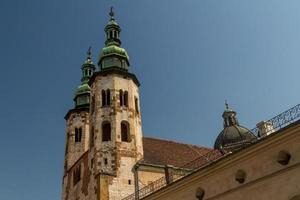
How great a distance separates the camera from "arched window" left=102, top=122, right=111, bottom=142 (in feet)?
107

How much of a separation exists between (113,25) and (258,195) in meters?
28.3

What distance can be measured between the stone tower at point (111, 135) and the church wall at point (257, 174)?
1164cm

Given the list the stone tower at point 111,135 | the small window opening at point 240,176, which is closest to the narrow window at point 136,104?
the stone tower at point 111,135

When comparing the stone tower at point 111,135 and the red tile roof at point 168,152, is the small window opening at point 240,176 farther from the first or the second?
the red tile roof at point 168,152

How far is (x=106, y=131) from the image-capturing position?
3331cm

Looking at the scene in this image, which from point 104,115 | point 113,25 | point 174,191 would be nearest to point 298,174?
point 174,191

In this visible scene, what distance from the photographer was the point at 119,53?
37.2 m

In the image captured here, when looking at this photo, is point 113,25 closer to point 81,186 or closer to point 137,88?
point 137,88

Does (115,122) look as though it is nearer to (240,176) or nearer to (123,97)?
(123,97)

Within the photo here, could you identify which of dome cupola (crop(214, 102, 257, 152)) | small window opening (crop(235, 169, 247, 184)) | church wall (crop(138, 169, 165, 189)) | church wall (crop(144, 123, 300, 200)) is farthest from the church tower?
small window opening (crop(235, 169, 247, 184))

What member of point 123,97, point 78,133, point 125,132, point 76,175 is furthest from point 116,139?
point 78,133

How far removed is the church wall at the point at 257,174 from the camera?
1483cm

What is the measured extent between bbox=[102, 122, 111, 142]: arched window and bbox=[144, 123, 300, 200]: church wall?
14.2 metres

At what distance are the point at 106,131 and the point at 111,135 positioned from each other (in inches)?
46.6
